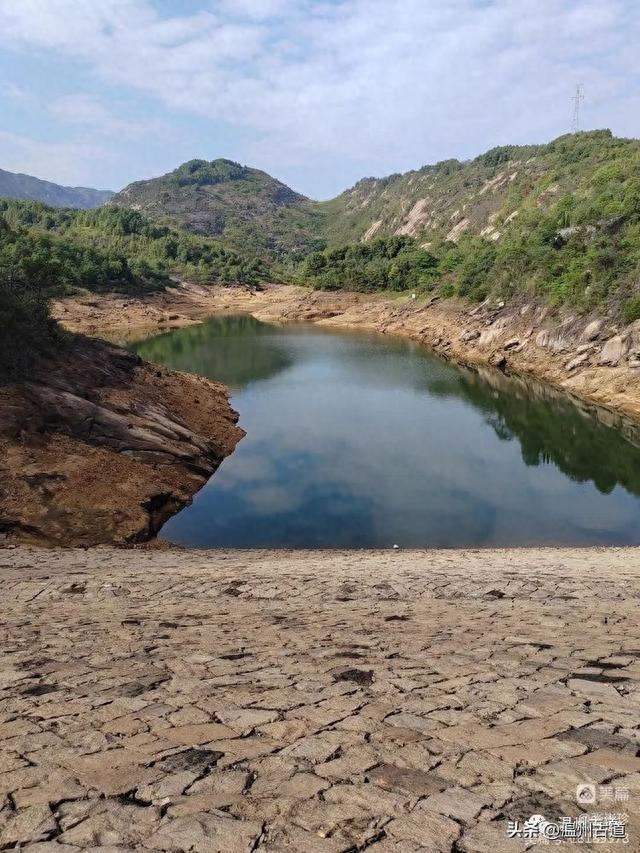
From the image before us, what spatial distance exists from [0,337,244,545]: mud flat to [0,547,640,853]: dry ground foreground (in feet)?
31.6

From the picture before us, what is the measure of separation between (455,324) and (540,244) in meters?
13.5

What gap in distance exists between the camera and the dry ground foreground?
342 centimetres

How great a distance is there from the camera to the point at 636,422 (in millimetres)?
35844

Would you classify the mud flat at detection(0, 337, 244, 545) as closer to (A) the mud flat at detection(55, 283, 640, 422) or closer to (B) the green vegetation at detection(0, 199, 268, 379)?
(B) the green vegetation at detection(0, 199, 268, 379)

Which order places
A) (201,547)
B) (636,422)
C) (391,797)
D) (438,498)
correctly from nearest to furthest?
(391,797), (201,547), (438,498), (636,422)

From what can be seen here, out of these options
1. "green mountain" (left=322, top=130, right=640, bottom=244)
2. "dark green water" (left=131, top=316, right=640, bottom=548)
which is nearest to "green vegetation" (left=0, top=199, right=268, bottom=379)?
"dark green water" (left=131, top=316, right=640, bottom=548)

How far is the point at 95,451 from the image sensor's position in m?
23.4

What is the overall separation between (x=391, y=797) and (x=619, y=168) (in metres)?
81.3

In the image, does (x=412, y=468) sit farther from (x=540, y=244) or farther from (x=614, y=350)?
(x=540, y=244)

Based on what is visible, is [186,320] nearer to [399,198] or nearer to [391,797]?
[391,797]

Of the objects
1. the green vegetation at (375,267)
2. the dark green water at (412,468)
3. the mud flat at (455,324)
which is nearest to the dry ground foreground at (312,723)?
the dark green water at (412,468)

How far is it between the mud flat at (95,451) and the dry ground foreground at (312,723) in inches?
379

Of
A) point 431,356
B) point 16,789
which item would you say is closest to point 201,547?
point 16,789

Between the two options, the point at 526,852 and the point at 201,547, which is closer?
the point at 526,852
